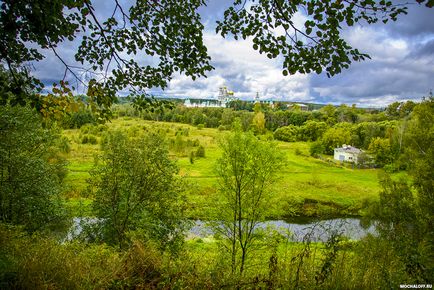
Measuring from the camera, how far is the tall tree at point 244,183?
56.0 ft

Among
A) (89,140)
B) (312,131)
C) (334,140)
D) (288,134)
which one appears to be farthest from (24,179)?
(312,131)

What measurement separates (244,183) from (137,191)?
5.80m

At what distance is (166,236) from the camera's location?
1428cm

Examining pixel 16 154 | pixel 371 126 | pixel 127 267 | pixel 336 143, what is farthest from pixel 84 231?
pixel 371 126

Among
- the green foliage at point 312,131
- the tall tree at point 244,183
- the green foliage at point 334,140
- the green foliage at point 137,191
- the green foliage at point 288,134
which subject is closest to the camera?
the green foliage at point 137,191

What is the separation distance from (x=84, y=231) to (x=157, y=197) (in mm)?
3515

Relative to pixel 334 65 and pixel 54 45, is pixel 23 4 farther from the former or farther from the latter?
pixel 334 65

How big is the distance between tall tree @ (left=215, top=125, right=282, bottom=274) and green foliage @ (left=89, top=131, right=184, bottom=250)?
2935 millimetres

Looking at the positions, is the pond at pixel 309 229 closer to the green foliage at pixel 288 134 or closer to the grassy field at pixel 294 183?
the grassy field at pixel 294 183

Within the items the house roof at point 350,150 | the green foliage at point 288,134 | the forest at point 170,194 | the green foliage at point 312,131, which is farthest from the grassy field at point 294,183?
the green foliage at point 312,131

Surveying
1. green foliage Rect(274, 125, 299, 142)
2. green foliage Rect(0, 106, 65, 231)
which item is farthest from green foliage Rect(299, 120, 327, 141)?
green foliage Rect(0, 106, 65, 231)

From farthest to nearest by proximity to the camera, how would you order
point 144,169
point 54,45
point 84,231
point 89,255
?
point 144,169, point 84,231, point 89,255, point 54,45

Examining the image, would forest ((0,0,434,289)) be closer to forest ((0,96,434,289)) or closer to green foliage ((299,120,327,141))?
forest ((0,96,434,289))

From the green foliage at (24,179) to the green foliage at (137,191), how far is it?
7.31ft
